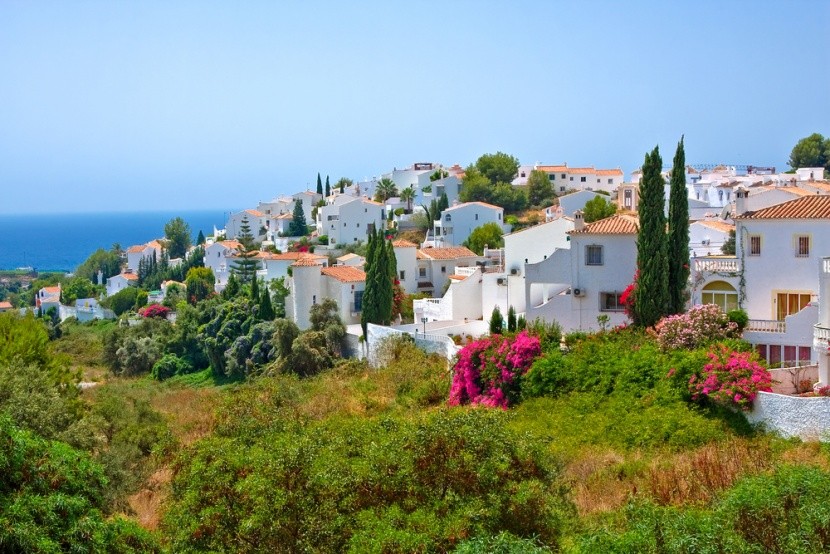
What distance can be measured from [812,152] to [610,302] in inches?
2141

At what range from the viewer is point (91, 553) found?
1455 centimetres

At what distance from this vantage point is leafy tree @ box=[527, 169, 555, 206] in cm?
8338

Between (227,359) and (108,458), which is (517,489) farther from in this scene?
(227,359)

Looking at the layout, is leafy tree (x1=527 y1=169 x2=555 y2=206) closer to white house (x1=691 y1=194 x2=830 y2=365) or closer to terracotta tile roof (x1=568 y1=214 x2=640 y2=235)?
terracotta tile roof (x1=568 y1=214 x2=640 y2=235)

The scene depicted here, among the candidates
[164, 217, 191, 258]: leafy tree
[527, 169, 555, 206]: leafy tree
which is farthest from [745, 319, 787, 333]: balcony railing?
[164, 217, 191, 258]: leafy tree

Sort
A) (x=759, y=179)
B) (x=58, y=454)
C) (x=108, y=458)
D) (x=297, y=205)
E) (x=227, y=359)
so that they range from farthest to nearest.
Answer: (x=297, y=205) < (x=759, y=179) < (x=227, y=359) < (x=108, y=458) < (x=58, y=454)

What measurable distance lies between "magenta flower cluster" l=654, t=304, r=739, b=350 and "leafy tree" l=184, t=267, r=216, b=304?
46998 millimetres

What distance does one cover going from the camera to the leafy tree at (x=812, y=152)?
80750 millimetres

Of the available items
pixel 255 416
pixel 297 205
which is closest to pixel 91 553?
pixel 255 416

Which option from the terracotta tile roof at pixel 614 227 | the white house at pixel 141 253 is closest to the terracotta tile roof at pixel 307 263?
the terracotta tile roof at pixel 614 227

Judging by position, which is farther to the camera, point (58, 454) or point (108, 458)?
point (108, 458)

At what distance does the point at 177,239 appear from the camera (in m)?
103

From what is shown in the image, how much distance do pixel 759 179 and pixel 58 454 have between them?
190ft

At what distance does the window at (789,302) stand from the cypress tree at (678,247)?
2732 millimetres
